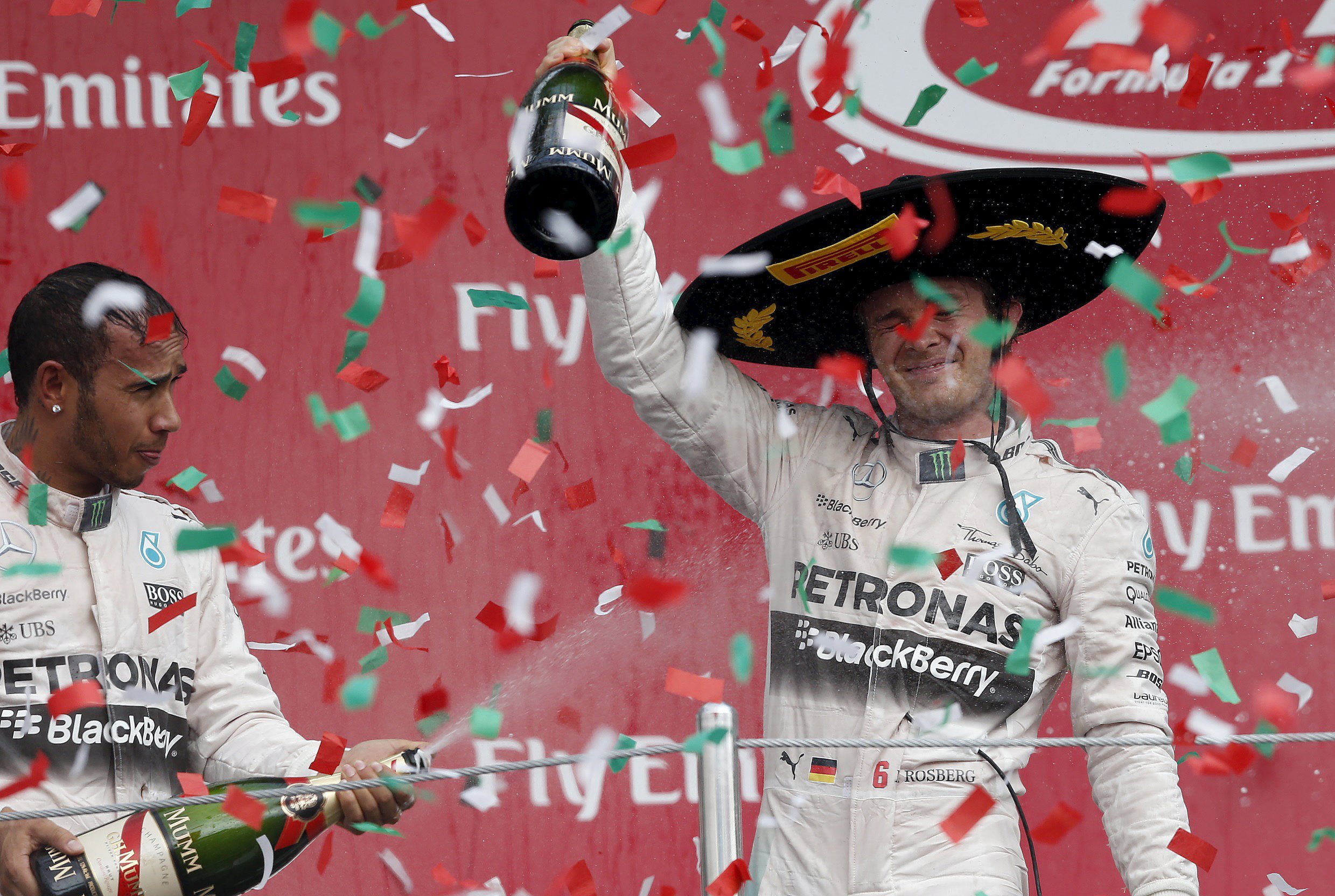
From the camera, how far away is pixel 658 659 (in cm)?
294

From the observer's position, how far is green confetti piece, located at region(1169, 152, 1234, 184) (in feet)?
9.22

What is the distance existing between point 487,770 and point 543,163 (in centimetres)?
68

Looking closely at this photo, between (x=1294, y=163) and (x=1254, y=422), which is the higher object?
(x=1294, y=163)

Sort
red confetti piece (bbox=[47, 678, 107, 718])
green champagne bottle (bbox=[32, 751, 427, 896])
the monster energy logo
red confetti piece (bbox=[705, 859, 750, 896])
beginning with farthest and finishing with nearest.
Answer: the monster energy logo
red confetti piece (bbox=[47, 678, 107, 718])
green champagne bottle (bbox=[32, 751, 427, 896])
red confetti piece (bbox=[705, 859, 750, 896])

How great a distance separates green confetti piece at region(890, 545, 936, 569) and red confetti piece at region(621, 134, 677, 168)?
0.67 meters

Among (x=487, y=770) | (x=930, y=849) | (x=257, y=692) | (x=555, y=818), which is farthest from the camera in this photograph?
(x=555, y=818)

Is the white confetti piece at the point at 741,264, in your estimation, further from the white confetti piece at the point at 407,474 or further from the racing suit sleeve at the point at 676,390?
the white confetti piece at the point at 407,474

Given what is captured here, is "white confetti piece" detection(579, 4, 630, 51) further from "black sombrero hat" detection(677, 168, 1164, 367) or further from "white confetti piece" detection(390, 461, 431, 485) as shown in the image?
"white confetti piece" detection(390, 461, 431, 485)

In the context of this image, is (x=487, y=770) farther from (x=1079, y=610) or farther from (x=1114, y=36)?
(x=1114, y=36)

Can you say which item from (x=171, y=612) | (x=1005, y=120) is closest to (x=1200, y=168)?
(x=1005, y=120)

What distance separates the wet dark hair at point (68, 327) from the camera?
2.00 meters

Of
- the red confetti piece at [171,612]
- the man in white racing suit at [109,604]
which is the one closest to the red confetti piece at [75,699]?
the man in white racing suit at [109,604]

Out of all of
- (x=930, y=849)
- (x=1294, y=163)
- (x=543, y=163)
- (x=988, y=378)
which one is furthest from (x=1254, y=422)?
(x=543, y=163)

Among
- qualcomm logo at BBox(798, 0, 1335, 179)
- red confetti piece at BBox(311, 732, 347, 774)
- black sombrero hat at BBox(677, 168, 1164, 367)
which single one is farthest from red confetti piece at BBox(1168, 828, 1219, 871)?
qualcomm logo at BBox(798, 0, 1335, 179)
